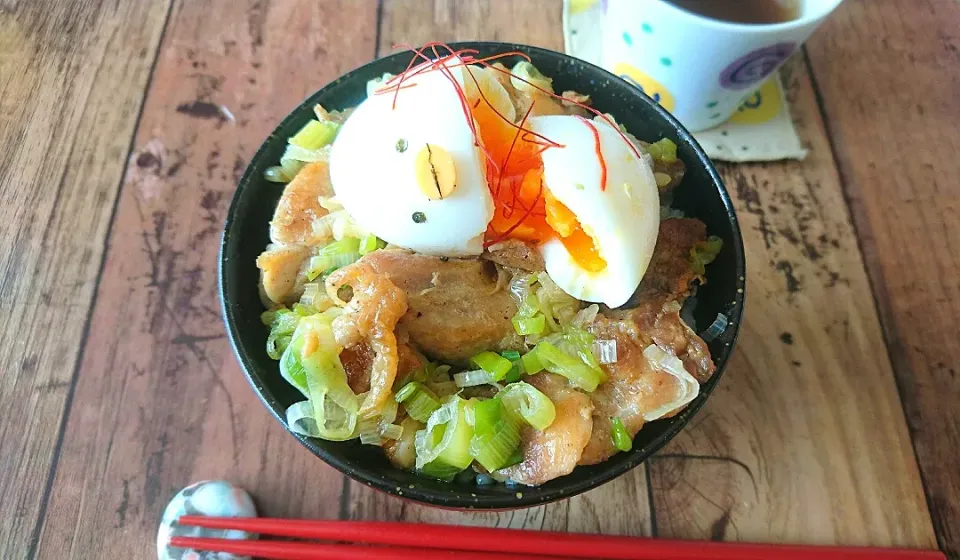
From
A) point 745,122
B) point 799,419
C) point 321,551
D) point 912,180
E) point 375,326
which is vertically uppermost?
point 375,326

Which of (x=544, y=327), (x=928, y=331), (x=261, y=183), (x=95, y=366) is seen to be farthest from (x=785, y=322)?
(x=95, y=366)

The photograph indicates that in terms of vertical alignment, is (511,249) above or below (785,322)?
above

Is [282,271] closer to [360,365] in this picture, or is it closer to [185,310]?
[360,365]

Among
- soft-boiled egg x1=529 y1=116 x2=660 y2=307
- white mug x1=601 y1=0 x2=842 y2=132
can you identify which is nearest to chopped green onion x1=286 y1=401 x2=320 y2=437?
soft-boiled egg x1=529 y1=116 x2=660 y2=307

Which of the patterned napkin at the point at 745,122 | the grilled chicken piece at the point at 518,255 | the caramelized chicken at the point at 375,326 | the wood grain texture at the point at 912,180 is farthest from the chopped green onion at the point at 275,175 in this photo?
the wood grain texture at the point at 912,180

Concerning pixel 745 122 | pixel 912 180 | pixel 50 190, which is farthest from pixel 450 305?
pixel 912 180

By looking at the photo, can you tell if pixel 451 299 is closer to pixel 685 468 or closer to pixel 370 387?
pixel 370 387
